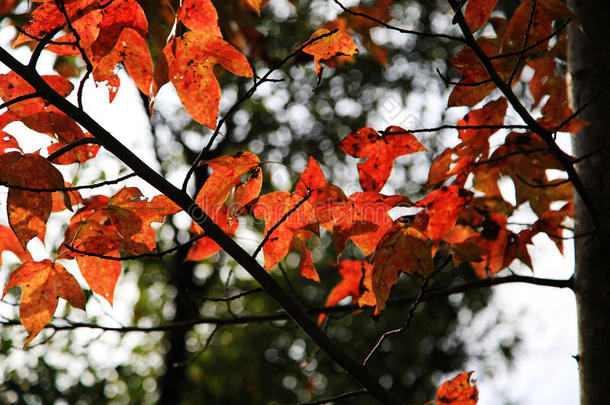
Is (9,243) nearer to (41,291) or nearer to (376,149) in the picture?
(41,291)

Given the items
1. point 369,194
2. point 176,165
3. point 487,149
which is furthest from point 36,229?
point 176,165

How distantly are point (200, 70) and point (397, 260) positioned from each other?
49 cm

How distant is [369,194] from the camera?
0.90 metres

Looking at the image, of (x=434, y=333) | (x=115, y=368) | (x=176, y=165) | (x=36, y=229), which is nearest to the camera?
(x=36, y=229)

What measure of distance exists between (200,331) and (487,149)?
20.3 ft

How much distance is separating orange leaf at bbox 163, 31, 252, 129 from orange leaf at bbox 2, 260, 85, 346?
38 centimetres

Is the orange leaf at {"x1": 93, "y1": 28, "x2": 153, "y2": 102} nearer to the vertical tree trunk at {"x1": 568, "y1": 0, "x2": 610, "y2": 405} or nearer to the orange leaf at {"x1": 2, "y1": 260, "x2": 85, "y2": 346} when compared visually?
the orange leaf at {"x1": 2, "y1": 260, "x2": 85, "y2": 346}

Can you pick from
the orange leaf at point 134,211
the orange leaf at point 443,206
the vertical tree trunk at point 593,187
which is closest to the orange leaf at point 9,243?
the orange leaf at point 134,211

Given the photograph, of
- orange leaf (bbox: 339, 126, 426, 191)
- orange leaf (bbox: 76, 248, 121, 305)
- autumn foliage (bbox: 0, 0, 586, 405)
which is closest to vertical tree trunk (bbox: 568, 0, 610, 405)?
autumn foliage (bbox: 0, 0, 586, 405)

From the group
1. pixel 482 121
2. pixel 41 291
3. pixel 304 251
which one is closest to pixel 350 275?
pixel 304 251

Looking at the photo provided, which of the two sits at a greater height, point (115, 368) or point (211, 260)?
point (211, 260)

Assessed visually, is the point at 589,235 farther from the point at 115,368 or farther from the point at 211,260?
the point at 115,368

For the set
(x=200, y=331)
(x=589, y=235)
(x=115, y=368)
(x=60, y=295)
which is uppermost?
(x=200, y=331)

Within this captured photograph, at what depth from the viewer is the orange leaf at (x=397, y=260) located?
883mm
